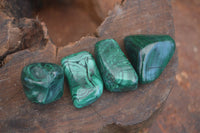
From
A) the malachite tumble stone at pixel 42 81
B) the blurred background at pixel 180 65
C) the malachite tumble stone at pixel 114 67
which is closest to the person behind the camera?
the malachite tumble stone at pixel 42 81

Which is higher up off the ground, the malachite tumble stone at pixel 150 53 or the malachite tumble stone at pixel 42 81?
the malachite tumble stone at pixel 42 81

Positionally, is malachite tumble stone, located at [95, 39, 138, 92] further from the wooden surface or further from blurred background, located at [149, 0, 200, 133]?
blurred background, located at [149, 0, 200, 133]

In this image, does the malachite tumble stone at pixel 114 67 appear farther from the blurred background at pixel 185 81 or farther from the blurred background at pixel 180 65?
the blurred background at pixel 185 81

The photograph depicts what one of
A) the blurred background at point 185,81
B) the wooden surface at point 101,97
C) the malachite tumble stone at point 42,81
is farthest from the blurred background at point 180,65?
the malachite tumble stone at point 42,81

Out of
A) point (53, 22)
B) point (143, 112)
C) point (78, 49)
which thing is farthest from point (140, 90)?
point (53, 22)

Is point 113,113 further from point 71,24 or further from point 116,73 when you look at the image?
point 71,24

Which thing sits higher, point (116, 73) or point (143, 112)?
point (116, 73)

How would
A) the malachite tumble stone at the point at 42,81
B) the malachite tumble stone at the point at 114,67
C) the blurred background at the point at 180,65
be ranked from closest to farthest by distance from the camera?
the malachite tumble stone at the point at 42,81 → the malachite tumble stone at the point at 114,67 → the blurred background at the point at 180,65

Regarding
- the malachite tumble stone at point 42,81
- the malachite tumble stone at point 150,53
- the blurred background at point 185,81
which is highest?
the malachite tumble stone at point 42,81
